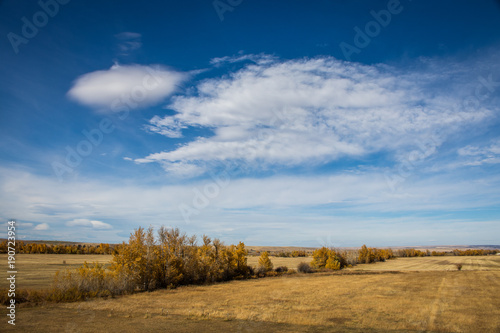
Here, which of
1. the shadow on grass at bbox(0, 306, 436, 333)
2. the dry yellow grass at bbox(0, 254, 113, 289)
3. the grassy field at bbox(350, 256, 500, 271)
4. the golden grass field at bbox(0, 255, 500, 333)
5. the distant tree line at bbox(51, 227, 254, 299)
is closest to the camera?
the shadow on grass at bbox(0, 306, 436, 333)

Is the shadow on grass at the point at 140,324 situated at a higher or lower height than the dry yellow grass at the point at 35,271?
higher

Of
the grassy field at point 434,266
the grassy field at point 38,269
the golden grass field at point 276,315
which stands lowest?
the grassy field at point 434,266

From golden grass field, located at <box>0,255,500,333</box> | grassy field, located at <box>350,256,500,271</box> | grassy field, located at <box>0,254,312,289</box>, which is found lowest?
grassy field, located at <box>350,256,500,271</box>

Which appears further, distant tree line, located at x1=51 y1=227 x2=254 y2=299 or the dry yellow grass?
the dry yellow grass

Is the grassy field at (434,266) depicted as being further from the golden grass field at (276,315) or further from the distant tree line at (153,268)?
the golden grass field at (276,315)

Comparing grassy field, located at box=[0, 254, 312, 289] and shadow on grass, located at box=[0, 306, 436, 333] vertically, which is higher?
shadow on grass, located at box=[0, 306, 436, 333]

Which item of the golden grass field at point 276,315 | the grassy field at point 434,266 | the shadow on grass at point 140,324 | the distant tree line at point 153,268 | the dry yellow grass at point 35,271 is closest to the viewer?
the shadow on grass at point 140,324

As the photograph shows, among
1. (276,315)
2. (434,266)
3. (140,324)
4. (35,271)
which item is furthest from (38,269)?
(434,266)

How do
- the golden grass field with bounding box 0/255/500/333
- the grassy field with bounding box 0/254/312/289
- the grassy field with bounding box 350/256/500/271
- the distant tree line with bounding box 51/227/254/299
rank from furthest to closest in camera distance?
1. the grassy field with bounding box 350/256/500/271
2. the grassy field with bounding box 0/254/312/289
3. the distant tree line with bounding box 51/227/254/299
4. the golden grass field with bounding box 0/255/500/333

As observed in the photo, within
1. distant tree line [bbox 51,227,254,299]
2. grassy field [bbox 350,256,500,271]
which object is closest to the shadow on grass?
distant tree line [bbox 51,227,254,299]

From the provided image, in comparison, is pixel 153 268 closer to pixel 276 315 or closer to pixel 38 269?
pixel 276 315

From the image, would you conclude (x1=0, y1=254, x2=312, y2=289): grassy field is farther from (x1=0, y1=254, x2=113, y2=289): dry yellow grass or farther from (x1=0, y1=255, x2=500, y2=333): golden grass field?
(x1=0, y1=255, x2=500, y2=333): golden grass field

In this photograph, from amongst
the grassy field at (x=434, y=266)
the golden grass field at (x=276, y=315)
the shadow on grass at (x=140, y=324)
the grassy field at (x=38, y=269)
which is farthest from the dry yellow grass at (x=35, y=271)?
the grassy field at (x=434, y=266)

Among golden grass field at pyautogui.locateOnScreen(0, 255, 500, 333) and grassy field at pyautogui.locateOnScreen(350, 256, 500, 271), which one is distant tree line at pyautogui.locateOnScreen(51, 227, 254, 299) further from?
grassy field at pyautogui.locateOnScreen(350, 256, 500, 271)
